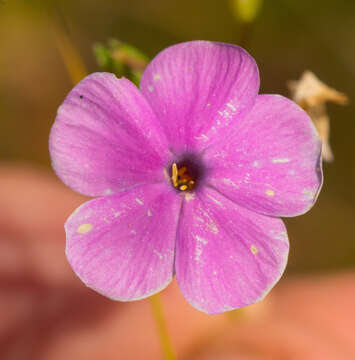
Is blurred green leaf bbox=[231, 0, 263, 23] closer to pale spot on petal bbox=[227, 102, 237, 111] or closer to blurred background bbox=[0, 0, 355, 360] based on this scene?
pale spot on petal bbox=[227, 102, 237, 111]

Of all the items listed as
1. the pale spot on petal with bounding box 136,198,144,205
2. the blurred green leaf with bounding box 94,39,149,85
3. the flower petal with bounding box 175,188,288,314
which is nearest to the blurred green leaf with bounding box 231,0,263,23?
the blurred green leaf with bounding box 94,39,149,85

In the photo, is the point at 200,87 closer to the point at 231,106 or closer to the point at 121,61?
the point at 231,106

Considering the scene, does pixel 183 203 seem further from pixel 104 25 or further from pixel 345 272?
pixel 104 25

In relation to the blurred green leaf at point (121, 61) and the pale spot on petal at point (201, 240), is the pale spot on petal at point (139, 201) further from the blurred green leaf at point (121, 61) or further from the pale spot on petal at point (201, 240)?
the blurred green leaf at point (121, 61)

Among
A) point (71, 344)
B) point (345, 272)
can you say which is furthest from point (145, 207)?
point (345, 272)

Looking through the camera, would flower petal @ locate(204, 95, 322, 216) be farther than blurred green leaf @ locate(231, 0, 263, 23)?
No

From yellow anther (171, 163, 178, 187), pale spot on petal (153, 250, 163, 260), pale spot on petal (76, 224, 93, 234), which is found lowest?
pale spot on petal (153, 250, 163, 260)

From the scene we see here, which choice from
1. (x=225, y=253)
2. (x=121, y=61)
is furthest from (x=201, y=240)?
(x=121, y=61)

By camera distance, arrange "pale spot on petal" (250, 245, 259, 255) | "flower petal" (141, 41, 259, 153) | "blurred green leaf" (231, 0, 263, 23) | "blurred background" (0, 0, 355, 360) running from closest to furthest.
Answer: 1. "flower petal" (141, 41, 259, 153)
2. "pale spot on petal" (250, 245, 259, 255)
3. "blurred green leaf" (231, 0, 263, 23)
4. "blurred background" (0, 0, 355, 360)

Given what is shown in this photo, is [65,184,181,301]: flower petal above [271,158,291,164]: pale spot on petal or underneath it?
underneath
